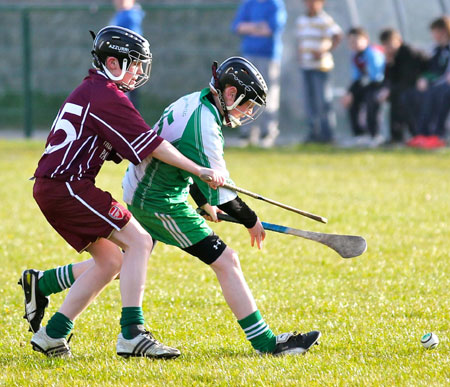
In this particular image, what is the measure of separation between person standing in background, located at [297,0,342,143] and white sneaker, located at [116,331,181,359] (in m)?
10.7

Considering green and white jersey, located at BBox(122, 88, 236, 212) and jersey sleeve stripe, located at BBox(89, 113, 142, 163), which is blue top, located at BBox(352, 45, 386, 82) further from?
jersey sleeve stripe, located at BBox(89, 113, 142, 163)

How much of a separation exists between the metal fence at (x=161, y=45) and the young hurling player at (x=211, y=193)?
12.0 metres

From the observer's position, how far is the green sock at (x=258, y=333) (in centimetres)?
461

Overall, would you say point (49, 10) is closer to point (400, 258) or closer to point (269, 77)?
→ point (269, 77)

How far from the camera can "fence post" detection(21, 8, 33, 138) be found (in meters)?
16.9

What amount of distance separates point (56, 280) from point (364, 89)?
35.5 feet

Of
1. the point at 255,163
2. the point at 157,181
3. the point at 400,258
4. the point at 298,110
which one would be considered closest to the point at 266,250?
the point at 400,258

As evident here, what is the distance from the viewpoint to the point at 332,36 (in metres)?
14.8

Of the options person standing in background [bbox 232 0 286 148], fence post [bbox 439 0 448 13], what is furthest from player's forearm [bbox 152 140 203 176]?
fence post [bbox 439 0 448 13]

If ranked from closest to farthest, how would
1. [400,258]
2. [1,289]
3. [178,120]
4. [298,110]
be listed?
[178,120] → [1,289] → [400,258] → [298,110]

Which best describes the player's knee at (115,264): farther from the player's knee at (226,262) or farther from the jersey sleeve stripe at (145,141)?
the jersey sleeve stripe at (145,141)

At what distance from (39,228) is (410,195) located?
410 cm

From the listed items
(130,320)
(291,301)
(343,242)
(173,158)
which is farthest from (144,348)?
(291,301)

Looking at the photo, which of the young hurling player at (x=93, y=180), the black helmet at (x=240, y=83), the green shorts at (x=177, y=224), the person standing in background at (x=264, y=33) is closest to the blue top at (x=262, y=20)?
the person standing in background at (x=264, y=33)
